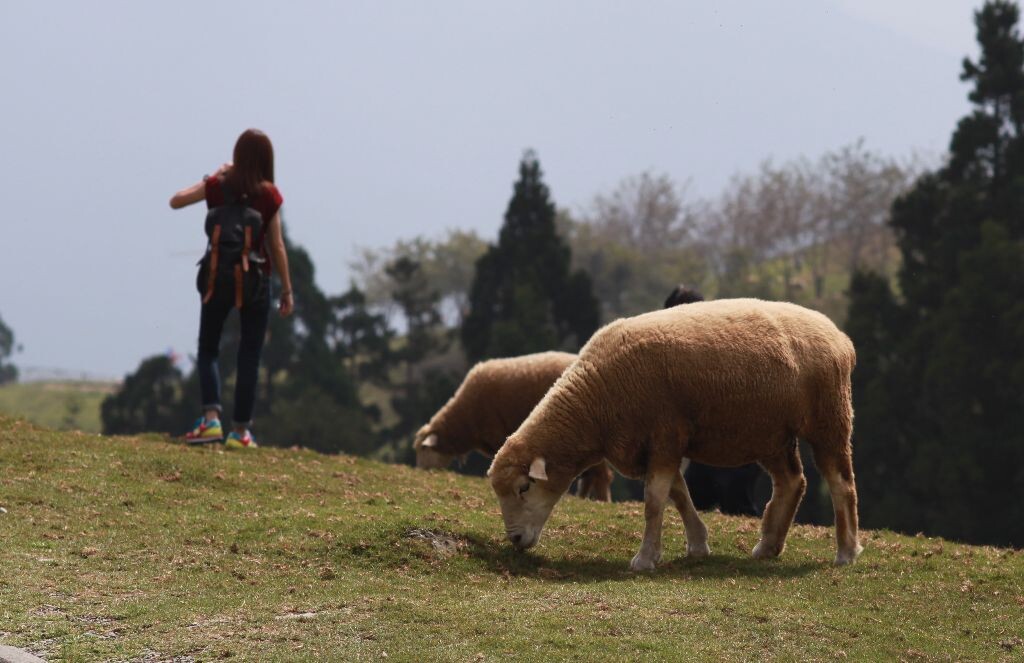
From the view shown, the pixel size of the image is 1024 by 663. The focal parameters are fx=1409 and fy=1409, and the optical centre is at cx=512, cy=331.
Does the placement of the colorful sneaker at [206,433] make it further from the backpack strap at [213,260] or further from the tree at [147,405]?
the tree at [147,405]

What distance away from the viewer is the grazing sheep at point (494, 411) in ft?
67.9

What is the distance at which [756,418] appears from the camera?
38.9 feet

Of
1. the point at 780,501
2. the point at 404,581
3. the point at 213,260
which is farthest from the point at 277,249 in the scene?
the point at 780,501

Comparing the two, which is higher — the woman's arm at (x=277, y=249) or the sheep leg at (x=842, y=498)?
the woman's arm at (x=277, y=249)

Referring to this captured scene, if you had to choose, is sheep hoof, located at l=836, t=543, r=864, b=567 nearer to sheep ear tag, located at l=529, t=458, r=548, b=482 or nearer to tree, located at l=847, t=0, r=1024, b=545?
sheep ear tag, located at l=529, t=458, r=548, b=482

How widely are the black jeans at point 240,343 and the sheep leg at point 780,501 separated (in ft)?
19.6

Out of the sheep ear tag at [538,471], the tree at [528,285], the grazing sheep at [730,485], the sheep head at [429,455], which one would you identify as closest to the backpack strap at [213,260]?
the sheep ear tag at [538,471]

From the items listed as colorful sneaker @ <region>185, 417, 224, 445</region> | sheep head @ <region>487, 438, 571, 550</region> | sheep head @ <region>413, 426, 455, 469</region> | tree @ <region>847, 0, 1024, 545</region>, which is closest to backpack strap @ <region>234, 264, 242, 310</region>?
colorful sneaker @ <region>185, 417, 224, 445</region>

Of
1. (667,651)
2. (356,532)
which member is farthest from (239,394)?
(667,651)

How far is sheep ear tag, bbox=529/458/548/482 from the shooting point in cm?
1196

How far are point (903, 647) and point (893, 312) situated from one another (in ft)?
128

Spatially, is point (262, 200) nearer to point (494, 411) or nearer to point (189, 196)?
point (189, 196)

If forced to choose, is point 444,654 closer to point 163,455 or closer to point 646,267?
point 163,455

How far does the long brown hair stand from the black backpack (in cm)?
13
